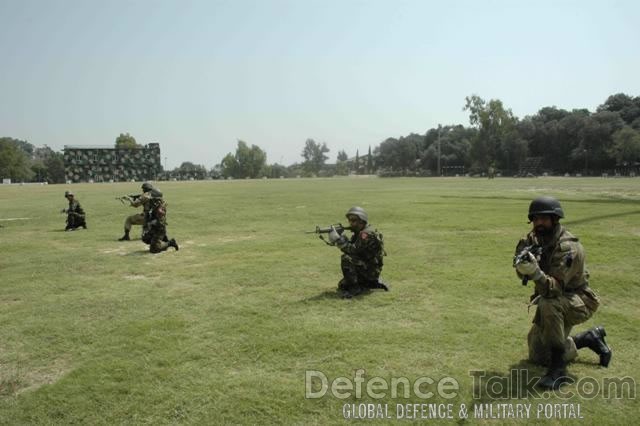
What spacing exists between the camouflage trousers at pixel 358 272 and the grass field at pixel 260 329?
0.37 metres

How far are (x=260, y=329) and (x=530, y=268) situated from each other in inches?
163

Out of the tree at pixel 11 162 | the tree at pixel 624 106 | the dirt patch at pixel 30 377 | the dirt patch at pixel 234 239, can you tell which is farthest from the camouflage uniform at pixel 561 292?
the tree at pixel 11 162

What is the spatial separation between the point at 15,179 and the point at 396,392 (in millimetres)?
135964

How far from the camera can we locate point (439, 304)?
29.1ft

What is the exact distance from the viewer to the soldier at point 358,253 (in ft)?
30.0

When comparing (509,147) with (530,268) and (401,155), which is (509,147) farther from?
(530,268)

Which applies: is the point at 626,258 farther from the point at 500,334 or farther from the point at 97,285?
the point at 97,285

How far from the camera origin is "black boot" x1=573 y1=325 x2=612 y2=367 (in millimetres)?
6125

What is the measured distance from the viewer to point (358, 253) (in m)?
9.31

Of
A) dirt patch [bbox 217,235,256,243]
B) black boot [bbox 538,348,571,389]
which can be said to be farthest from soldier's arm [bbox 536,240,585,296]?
dirt patch [bbox 217,235,256,243]

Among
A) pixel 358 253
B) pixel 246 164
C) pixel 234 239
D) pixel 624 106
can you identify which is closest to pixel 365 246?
pixel 358 253

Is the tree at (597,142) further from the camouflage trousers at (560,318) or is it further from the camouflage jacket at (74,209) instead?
the camouflage trousers at (560,318)

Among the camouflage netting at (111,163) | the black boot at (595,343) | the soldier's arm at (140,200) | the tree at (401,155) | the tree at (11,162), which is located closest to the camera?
the black boot at (595,343)

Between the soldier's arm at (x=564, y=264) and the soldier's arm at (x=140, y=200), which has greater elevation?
the soldier's arm at (x=140, y=200)
